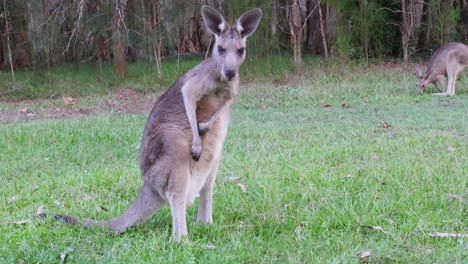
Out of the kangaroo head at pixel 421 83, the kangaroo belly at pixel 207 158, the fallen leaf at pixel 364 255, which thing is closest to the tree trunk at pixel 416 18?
the kangaroo head at pixel 421 83

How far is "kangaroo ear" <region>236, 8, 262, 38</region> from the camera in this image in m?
3.29

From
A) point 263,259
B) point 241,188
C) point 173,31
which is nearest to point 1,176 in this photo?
point 241,188

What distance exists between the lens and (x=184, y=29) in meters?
16.0

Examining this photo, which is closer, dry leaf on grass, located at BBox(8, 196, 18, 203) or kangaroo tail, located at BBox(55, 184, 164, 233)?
kangaroo tail, located at BBox(55, 184, 164, 233)

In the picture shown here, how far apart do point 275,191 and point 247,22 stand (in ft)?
3.75

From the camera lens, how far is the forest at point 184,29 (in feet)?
39.7

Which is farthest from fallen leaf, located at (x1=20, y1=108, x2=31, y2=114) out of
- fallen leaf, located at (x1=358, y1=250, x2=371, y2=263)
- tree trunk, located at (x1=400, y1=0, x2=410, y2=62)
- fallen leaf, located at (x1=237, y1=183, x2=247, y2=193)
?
tree trunk, located at (x1=400, y1=0, x2=410, y2=62)

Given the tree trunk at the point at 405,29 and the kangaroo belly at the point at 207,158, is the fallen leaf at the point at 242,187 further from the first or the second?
the tree trunk at the point at 405,29

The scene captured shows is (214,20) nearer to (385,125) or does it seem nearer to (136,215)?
(136,215)

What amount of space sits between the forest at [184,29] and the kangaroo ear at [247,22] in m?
8.51

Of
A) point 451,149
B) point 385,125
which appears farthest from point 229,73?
point 385,125

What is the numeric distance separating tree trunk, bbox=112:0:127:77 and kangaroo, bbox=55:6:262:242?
8545mm

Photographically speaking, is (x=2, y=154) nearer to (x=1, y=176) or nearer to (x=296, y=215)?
(x=1, y=176)

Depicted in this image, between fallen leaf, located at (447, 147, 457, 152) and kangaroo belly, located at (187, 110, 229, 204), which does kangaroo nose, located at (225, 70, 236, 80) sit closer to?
kangaroo belly, located at (187, 110, 229, 204)
